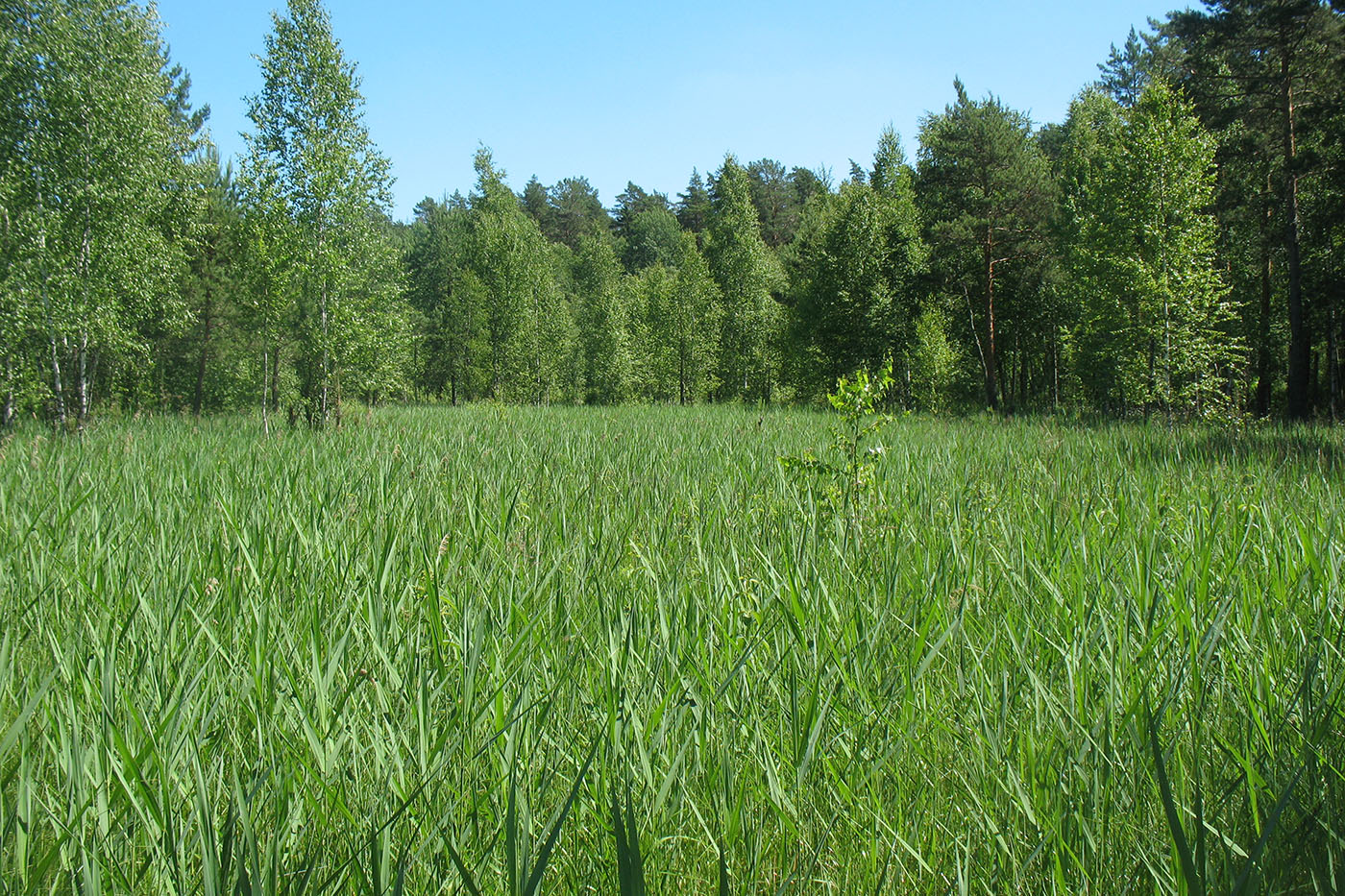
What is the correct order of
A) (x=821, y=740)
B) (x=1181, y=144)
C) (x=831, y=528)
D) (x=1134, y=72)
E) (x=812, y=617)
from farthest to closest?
1. (x=1134, y=72)
2. (x=1181, y=144)
3. (x=831, y=528)
4. (x=812, y=617)
5. (x=821, y=740)

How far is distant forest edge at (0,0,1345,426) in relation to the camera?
13.6 metres

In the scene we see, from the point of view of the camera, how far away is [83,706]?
6.06ft

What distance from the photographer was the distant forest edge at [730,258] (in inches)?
535

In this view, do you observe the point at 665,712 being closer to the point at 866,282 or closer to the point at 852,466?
the point at 852,466

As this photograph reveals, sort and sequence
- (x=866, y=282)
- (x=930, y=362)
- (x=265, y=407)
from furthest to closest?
(x=866, y=282), (x=930, y=362), (x=265, y=407)

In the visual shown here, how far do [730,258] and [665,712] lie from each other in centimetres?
3386

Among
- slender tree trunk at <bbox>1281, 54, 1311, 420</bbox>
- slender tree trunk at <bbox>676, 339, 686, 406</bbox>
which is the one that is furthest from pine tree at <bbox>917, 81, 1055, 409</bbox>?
slender tree trunk at <bbox>676, 339, 686, 406</bbox>

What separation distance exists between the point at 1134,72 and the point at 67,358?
43456 millimetres

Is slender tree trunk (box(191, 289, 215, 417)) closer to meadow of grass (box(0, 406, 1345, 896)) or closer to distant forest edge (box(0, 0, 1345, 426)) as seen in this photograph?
distant forest edge (box(0, 0, 1345, 426))

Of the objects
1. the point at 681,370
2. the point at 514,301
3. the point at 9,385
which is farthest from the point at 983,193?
the point at 9,385

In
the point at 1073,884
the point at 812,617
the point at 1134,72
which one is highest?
the point at 1134,72

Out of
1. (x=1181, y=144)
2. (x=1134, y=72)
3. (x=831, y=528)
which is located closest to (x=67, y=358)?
(x=831, y=528)

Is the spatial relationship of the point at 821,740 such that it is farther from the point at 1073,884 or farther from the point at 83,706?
the point at 83,706

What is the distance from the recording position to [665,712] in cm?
169
